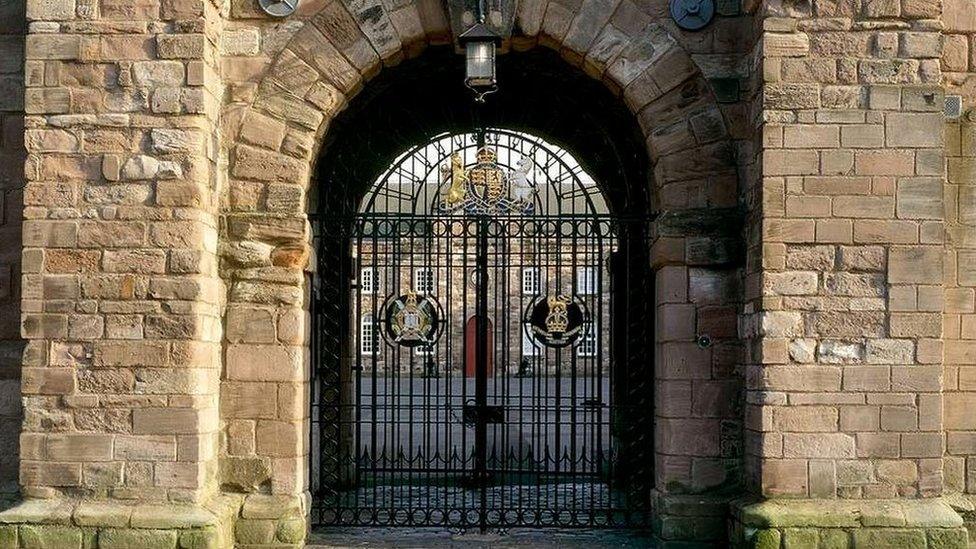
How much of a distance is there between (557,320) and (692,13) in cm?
251

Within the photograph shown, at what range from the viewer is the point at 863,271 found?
6609 millimetres

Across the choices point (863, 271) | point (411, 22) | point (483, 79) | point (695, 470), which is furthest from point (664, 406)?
point (411, 22)

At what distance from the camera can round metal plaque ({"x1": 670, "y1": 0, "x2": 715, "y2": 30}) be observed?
723 centimetres

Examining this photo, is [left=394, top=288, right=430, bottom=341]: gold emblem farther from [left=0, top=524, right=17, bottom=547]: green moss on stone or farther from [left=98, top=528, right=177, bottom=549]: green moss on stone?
[left=0, top=524, right=17, bottom=547]: green moss on stone

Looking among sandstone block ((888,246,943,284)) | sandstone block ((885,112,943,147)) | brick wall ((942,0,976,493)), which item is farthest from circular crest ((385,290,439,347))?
brick wall ((942,0,976,493))

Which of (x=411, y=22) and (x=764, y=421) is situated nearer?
(x=764, y=421)

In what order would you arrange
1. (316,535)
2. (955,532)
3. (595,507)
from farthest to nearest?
(595,507)
(316,535)
(955,532)

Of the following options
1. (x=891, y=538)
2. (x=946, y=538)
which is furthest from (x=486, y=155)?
(x=946, y=538)

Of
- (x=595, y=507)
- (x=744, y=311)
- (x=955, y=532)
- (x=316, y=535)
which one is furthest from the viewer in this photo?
(x=595, y=507)

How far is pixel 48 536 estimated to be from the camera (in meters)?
6.51

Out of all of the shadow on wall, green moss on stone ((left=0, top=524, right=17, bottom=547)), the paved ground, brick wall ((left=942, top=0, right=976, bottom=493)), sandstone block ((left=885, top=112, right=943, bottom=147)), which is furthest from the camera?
the paved ground

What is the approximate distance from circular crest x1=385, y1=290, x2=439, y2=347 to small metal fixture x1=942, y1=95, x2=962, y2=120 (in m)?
3.86

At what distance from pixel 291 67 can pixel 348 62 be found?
0.38 meters

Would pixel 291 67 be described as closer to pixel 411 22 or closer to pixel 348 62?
pixel 348 62
